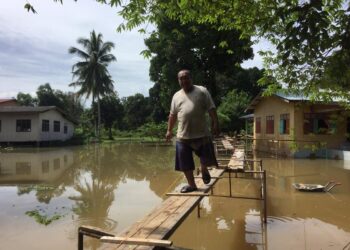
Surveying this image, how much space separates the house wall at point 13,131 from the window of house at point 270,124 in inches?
730

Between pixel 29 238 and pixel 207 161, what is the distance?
345 centimetres

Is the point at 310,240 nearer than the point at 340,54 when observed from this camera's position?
No

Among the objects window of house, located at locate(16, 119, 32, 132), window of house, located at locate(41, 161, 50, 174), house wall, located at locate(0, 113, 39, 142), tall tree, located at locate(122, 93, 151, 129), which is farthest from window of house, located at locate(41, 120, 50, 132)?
tall tree, located at locate(122, 93, 151, 129)

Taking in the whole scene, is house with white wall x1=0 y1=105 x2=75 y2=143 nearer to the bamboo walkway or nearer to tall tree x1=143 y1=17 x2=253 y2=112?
tall tree x1=143 y1=17 x2=253 y2=112

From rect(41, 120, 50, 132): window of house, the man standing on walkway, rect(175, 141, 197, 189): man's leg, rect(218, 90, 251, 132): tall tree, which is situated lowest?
rect(175, 141, 197, 189): man's leg

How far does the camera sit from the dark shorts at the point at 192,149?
519 centimetres

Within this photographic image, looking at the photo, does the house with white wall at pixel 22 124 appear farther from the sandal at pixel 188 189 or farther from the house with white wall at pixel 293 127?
the sandal at pixel 188 189

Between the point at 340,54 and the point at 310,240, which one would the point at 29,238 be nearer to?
the point at 310,240

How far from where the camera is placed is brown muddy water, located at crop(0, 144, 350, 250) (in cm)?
651

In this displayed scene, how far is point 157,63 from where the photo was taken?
96.8 feet

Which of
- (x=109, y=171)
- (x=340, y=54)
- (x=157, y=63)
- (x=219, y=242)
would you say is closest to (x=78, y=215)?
(x=219, y=242)

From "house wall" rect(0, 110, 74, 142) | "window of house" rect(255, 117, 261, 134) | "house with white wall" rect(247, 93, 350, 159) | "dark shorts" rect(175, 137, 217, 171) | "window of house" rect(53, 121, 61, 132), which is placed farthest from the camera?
"window of house" rect(53, 121, 61, 132)

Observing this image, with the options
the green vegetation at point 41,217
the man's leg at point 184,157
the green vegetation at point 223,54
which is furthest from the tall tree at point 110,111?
the man's leg at point 184,157

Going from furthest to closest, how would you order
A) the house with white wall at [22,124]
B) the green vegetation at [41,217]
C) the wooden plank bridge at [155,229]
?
the house with white wall at [22,124] < the green vegetation at [41,217] < the wooden plank bridge at [155,229]
